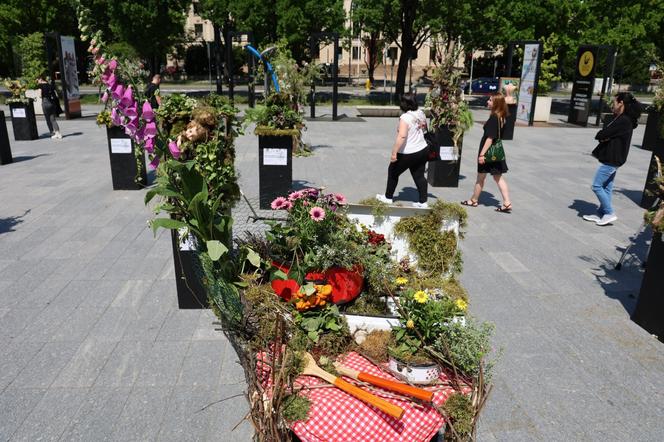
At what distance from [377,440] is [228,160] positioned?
2412 mm

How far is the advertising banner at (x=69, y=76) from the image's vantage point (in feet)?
56.4

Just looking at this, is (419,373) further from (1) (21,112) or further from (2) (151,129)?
(1) (21,112)

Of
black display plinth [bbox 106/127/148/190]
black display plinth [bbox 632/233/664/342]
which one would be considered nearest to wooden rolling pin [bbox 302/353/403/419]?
black display plinth [bbox 632/233/664/342]

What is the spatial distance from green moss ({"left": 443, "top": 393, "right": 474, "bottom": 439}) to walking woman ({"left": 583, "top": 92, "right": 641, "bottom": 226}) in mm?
6026

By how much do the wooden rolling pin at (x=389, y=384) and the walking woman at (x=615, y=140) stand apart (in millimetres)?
6137

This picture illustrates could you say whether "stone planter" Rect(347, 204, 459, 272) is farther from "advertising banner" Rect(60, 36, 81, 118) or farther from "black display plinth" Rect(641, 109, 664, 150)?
"advertising banner" Rect(60, 36, 81, 118)

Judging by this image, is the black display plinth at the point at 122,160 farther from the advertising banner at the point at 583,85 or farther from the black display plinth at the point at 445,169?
the advertising banner at the point at 583,85

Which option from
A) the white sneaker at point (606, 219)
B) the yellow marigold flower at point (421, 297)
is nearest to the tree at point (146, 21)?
the white sneaker at point (606, 219)

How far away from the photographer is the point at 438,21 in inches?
982

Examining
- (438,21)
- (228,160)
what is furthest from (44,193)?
(438,21)

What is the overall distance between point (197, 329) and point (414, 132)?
4.05m

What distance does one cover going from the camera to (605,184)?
7191 mm

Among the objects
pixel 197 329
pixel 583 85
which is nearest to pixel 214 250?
pixel 197 329

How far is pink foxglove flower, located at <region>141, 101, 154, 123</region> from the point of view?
238 centimetres
